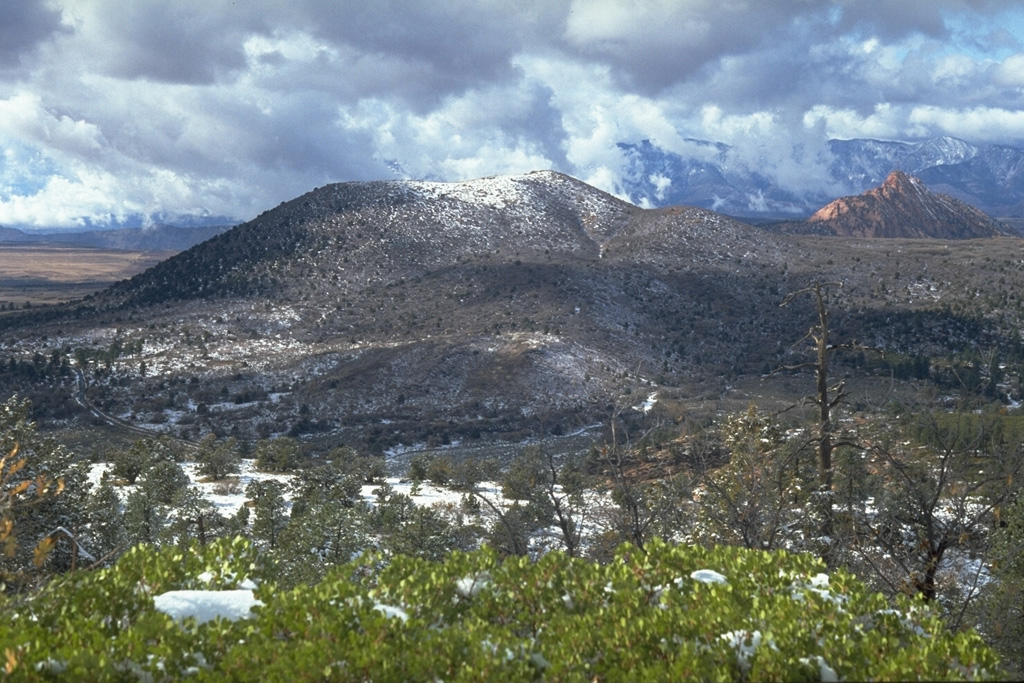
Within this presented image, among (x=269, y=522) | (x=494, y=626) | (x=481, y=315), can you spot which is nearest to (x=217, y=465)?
(x=269, y=522)

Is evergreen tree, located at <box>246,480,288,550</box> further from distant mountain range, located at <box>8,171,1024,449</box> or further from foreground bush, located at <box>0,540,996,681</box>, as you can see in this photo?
distant mountain range, located at <box>8,171,1024,449</box>

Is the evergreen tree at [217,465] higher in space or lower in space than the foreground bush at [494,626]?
lower

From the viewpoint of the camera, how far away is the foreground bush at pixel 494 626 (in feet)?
15.6

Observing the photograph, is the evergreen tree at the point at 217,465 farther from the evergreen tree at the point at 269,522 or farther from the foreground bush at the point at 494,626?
the foreground bush at the point at 494,626

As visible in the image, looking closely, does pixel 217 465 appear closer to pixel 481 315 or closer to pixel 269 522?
pixel 269 522

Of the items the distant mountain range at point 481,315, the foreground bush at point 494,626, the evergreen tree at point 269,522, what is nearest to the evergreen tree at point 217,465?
the evergreen tree at point 269,522

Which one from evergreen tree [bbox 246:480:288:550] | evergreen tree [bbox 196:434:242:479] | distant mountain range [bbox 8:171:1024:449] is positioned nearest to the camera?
evergreen tree [bbox 246:480:288:550]

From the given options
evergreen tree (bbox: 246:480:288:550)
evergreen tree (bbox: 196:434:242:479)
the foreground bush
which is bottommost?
evergreen tree (bbox: 196:434:242:479)

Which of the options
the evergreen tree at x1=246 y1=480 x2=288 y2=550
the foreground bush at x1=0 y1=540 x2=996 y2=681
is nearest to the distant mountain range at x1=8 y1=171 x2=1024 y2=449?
the evergreen tree at x1=246 y1=480 x2=288 y2=550

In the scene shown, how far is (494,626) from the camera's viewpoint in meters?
5.59

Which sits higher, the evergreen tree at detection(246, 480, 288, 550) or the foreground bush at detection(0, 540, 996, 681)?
the foreground bush at detection(0, 540, 996, 681)

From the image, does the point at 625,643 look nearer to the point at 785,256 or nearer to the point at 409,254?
the point at 409,254

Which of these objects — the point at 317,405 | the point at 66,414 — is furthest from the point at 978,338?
the point at 66,414

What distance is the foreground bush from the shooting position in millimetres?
4766
